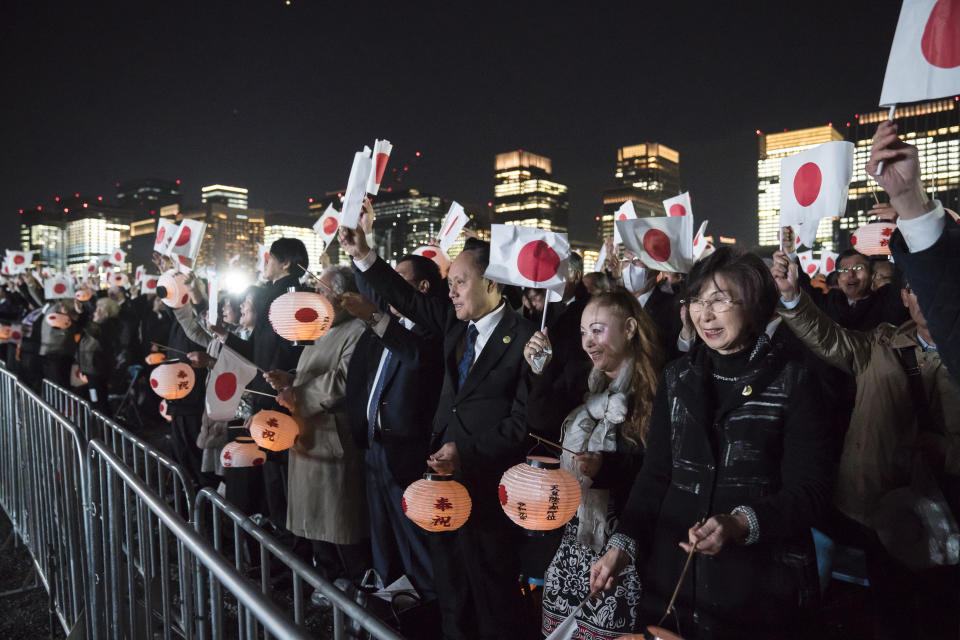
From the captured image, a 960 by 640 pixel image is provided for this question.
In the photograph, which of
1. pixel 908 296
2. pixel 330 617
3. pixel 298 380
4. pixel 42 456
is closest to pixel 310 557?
pixel 330 617

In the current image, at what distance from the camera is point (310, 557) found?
17.7 feet

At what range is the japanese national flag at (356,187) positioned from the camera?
409 centimetres

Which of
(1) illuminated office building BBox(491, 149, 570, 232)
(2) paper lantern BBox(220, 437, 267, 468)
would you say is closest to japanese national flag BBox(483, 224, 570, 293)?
(2) paper lantern BBox(220, 437, 267, 468)

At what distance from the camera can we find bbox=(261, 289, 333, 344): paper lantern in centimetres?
429

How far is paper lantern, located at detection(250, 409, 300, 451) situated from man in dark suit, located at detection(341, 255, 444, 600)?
0.43 metres

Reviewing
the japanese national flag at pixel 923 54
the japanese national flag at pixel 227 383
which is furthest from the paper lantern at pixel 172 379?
the japanese national flag at pixel 923 54

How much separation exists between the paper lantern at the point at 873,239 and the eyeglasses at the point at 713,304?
4224 millimetres

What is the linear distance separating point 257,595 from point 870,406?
10.5ft

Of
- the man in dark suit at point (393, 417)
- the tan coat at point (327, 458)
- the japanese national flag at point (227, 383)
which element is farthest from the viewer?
the japanese national flag at point (227, 383)

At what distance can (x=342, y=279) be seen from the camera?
506cm

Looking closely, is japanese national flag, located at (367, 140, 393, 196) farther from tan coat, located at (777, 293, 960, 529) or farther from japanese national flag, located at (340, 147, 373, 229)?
tan coat, located at (777, 293, 960, 529)

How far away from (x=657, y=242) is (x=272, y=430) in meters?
2.90

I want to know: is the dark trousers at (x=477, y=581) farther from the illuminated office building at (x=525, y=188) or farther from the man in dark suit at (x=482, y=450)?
the illuminated office building at (x=525, y=188)

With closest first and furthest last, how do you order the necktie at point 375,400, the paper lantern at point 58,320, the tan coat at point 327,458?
the necktie at point 375,400
the tan coat at point 327,458
the paper lantern at point 58,320
